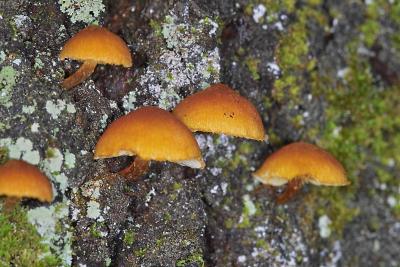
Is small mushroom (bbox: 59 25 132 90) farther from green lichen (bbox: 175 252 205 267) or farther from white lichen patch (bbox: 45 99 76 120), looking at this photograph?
green lichen (bbox: 175 252 205 267)

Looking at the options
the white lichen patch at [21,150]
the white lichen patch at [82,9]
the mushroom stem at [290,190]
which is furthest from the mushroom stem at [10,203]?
the mushroom stem at [290,190]

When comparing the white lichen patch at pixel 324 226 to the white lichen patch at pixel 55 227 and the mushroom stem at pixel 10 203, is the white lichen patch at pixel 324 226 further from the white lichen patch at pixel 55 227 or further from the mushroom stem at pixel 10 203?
the mushroom stem at pixel 10 203

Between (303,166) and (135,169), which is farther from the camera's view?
(303,166)

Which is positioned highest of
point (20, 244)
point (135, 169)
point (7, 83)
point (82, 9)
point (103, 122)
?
point (82, 9)

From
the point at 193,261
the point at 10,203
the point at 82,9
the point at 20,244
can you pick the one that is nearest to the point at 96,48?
the point at 82,9

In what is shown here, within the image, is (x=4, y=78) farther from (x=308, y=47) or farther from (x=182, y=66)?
(x=308, y=47)

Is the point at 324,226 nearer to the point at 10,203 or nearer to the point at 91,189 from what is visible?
the point at 91,189
